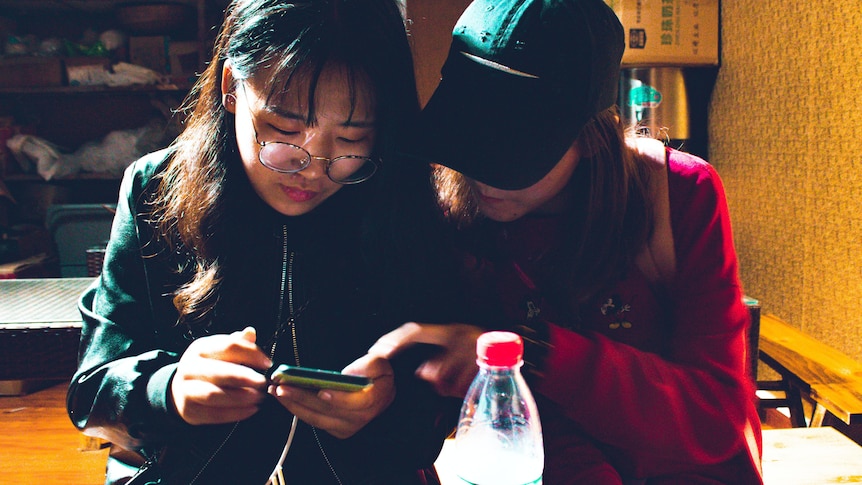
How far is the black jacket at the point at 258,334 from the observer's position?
42.4 inches

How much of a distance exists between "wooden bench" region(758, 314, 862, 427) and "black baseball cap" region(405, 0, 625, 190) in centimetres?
131

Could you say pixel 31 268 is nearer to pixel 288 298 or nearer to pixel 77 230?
pixel 77 230

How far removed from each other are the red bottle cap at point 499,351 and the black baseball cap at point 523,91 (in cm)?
30

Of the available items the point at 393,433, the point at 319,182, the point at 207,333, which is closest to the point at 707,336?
the point at 393,433

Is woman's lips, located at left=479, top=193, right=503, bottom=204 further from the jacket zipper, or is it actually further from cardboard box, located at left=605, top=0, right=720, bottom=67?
cardboard box, located at left=605, top=0, right=720, bottom=67

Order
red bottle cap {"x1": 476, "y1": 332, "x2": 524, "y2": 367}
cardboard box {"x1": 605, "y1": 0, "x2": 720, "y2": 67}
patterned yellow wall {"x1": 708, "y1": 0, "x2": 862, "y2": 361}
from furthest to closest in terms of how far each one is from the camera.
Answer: cardboard box {"x1": 605, "y1": 0, "x2": 720, "y2": 67} → patterned yellow wall {"x1": 708, "y1": 0, "x2": 862, "y2": 361} → red bottle cap {"x1": 476, "y1": 332, "x2": 524, "y2": 367}

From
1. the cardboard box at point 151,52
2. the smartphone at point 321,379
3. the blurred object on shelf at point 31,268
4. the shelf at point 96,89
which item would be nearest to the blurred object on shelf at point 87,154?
the shelf at point 96,89

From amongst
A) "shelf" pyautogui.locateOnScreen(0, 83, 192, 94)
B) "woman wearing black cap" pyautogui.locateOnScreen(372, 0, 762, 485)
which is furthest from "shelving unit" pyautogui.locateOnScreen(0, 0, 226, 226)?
"woman wearing black cap" pyautogui.locateOnScreen(372, 0, 762, 485)

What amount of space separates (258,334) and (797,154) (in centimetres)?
216

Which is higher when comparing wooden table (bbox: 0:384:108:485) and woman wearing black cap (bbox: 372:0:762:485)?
woman wearing black cap (bbox: 372:0:762:485)

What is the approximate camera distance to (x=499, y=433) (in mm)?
963

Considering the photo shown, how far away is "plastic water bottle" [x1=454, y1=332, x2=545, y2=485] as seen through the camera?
0.90 metres

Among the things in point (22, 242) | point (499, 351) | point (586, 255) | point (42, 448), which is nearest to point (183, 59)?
point (22, 242)

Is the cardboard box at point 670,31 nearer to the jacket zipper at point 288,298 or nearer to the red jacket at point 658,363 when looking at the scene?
the red jacket at point 658,363
